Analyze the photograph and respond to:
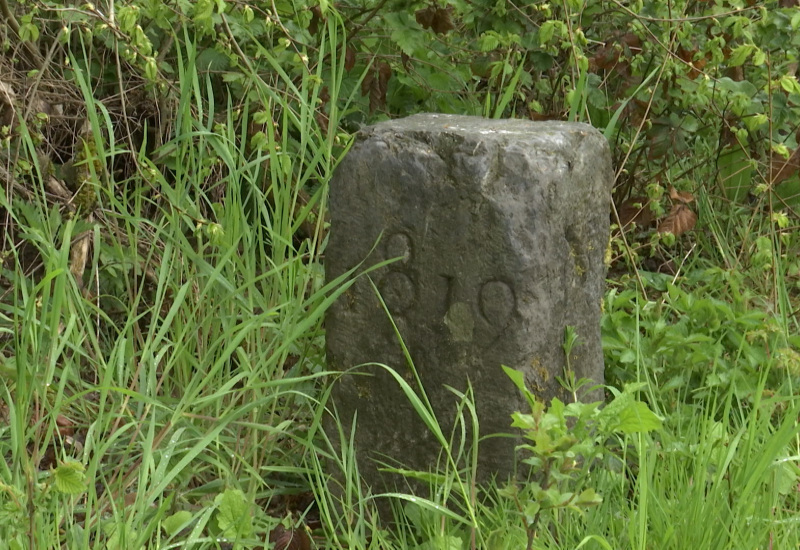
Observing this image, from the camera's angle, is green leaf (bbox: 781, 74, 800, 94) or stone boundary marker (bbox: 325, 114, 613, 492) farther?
green leaf (bbox: 781, 74, 800, 94)

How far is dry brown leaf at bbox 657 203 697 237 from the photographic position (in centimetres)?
311

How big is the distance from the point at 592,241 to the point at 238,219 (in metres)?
0.82

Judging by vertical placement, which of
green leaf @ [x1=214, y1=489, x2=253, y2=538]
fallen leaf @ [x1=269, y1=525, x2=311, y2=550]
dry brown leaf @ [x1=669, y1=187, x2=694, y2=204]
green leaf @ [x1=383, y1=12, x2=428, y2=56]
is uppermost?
green leaf @ [x1=383, y1=12, x2=428, y2=56]

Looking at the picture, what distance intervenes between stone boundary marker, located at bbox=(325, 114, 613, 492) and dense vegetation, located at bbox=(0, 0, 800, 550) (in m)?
0.09

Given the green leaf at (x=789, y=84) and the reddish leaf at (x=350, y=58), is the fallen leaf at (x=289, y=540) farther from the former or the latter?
the green leaf at (x=789, y=84)

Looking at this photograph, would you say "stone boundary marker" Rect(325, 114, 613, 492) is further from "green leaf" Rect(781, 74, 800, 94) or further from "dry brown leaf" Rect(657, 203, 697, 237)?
"dry brown leaf" Rect(657, 203, 697, 237)

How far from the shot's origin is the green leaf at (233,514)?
1.88m

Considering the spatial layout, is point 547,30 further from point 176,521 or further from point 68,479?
point 68,479

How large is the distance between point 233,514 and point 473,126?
2.94 feet

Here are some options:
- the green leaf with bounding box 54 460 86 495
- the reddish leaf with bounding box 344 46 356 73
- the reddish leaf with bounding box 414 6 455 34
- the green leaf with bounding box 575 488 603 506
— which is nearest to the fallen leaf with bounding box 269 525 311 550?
the green leaf with bounding box 54 460 86 495

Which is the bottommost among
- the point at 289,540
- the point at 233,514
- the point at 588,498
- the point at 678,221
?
the point at 289,540

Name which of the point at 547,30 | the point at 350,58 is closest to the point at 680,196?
the point at 547,30

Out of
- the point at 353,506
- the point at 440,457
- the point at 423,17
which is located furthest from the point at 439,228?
the point at 423,17

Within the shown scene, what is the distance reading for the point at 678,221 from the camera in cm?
312
